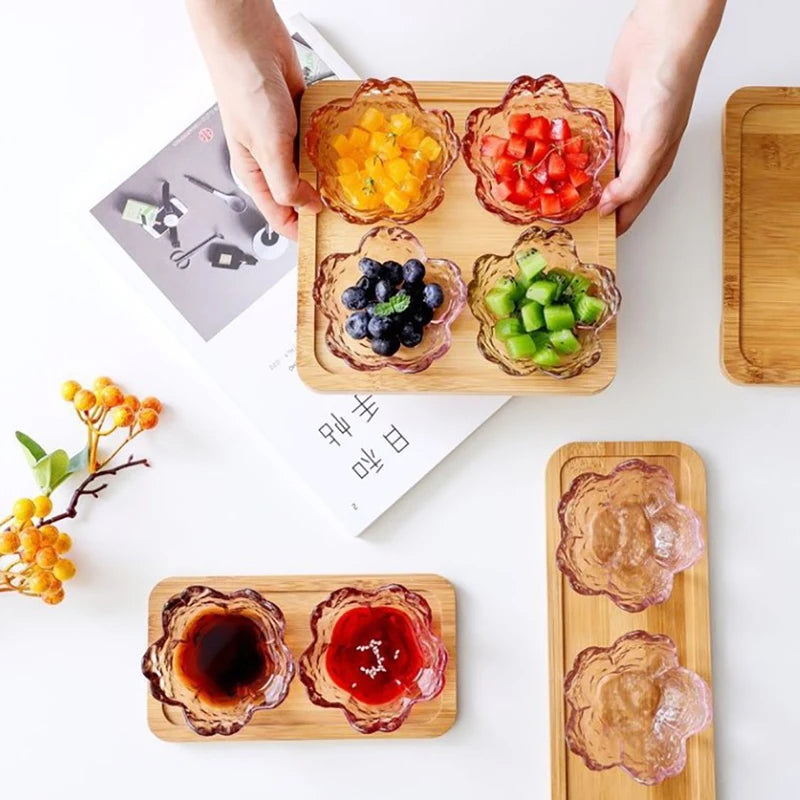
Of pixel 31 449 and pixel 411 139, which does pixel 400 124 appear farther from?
pixel 31 449

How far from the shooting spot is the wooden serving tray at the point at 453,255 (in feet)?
3.34

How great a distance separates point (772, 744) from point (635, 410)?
17.0 inches

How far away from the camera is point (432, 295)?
3.18ft

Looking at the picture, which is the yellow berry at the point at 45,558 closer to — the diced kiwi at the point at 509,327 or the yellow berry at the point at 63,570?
the yellow berry at the point at 63,570

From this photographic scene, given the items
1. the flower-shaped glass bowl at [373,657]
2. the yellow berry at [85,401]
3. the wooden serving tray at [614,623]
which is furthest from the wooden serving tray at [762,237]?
the yellow berry at [85,401]

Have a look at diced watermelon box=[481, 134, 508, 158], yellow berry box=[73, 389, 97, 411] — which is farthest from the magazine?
diced watermelon box=[481, 134, 508, 158]

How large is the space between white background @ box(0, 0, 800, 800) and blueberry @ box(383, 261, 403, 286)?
26 cm

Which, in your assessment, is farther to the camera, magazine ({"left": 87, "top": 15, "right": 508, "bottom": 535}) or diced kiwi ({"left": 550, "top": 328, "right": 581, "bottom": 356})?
magazine ({"left": 87, "top": 15, "right": 508, "bottom": 535})

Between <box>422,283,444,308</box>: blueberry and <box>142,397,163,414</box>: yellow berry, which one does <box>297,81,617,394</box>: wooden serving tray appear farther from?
<box>142,397,163,414</box>: yellow berry

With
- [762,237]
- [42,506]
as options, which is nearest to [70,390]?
[42,506]

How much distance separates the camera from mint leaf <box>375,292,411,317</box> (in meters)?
0.96

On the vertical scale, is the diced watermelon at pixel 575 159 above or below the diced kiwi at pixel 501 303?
above

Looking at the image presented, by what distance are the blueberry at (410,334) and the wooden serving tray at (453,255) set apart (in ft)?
0.15

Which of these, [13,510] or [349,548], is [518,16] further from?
[13,510]
